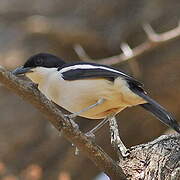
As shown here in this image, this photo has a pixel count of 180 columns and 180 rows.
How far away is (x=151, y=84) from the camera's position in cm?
654

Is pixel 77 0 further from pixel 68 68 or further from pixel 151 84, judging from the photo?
pixel 68 68

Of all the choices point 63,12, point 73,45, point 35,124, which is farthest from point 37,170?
point 63,12

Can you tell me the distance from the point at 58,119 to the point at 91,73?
59 centimetres

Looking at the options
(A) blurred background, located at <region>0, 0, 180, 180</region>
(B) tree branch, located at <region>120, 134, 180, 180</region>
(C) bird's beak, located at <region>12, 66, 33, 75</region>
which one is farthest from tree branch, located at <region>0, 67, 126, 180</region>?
(A) blurred background, located at <region>0, 0, 180, 180</region>

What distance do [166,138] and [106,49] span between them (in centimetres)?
321

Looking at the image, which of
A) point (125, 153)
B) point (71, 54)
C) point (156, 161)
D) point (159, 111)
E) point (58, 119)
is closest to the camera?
point (58, 119)

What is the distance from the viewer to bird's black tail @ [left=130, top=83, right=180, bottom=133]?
3393mm

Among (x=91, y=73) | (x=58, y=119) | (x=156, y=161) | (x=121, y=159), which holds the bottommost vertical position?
(x=156, y=161)

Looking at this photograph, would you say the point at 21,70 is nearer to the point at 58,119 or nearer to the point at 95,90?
the point at 95,90

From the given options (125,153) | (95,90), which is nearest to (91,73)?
(95,90)

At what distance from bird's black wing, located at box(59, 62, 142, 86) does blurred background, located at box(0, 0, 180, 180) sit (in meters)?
2.87

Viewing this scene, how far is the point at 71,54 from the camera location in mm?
7000

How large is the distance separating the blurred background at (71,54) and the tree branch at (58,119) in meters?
3.22

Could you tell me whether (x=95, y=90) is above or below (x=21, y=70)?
below
